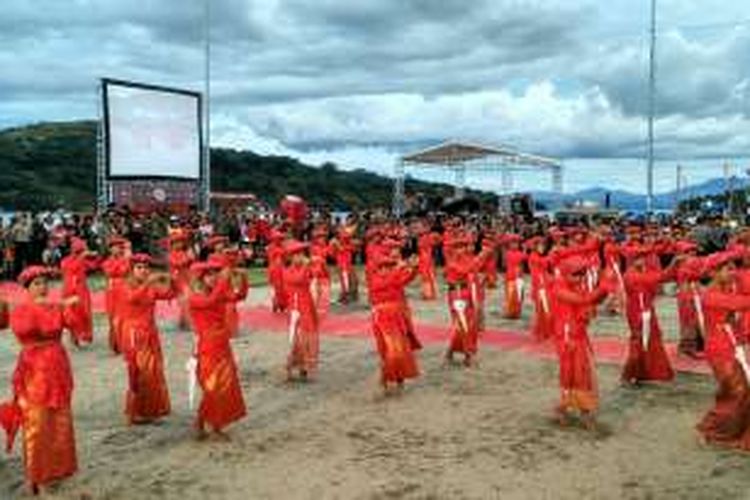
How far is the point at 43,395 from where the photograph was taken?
310 inches

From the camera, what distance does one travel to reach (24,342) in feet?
26.3

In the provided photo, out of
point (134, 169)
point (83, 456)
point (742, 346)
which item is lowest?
point (83, 456)

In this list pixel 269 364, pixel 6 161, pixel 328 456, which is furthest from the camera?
pixel 6 161

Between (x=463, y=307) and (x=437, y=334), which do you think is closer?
(x=463, y=307)

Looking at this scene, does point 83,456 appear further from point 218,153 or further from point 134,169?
point 218,153

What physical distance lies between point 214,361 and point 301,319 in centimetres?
297

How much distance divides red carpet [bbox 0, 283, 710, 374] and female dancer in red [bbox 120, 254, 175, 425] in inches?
226

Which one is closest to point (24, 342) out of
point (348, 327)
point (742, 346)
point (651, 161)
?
point (742, 346)

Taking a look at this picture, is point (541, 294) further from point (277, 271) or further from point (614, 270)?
point (277, 271)

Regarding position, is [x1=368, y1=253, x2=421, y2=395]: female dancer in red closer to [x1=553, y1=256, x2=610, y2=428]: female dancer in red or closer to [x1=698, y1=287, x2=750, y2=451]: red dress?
[x1=553, y1=256, x2=610, y2=428]: female dancer in red

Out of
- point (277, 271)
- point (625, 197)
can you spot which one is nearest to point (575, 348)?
point (277, 271)

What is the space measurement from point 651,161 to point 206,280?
20957 mm

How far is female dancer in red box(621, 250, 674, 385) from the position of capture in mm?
11633

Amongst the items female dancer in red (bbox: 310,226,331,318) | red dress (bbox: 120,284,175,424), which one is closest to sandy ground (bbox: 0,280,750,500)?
red dress (bbox: 120,284,175,424)
